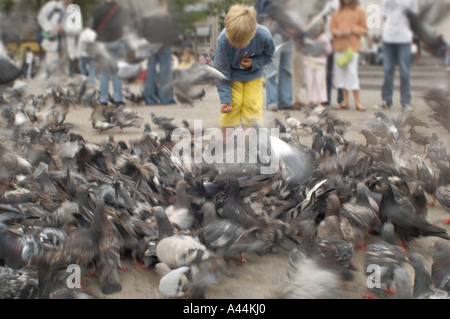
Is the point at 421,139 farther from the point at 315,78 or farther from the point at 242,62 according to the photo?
the point at 315,78

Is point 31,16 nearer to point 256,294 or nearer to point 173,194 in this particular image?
point 173,194

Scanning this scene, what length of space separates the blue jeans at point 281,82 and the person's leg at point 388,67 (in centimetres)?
182

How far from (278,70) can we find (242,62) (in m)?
2.93

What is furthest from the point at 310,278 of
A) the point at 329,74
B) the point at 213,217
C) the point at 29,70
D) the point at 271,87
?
the point at 29,70

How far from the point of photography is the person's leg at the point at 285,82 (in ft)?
27.4

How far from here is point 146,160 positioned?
4812 millimetres

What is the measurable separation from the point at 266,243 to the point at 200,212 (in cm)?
54

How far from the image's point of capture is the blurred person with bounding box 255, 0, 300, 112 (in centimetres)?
539

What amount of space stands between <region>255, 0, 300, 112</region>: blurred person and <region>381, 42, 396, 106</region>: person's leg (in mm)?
1721

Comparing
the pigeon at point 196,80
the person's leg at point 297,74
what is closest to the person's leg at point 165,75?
the pigeon at point 196,80

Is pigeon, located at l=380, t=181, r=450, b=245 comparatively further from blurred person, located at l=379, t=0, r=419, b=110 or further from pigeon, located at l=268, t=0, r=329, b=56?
blurred person, located at l=379, t=0, r=419, b=110

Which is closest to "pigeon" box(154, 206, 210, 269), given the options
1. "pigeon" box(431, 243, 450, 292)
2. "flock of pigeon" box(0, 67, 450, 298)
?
"flock of pigeon" box(0, 67, 450, 298)

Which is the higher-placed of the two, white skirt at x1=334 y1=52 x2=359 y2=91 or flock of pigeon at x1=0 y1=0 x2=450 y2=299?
white skirt at x1=334 y1=52 x2=359 y2=91

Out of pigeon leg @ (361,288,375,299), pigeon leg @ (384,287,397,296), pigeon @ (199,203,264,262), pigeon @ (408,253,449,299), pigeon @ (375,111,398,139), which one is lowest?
pigeon leg @ (361,288,375,299)
